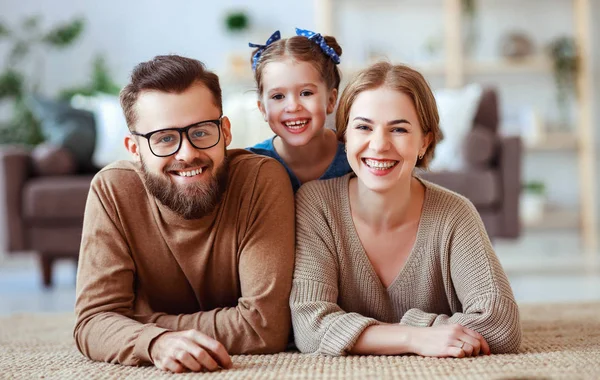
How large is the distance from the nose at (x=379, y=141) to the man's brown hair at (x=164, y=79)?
1.22ft

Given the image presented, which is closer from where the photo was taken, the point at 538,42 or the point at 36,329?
the point at 36,329

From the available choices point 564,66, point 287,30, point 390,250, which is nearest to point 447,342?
point 390,250

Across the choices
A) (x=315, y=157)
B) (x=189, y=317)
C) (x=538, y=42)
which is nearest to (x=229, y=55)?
(x=538, y=42)

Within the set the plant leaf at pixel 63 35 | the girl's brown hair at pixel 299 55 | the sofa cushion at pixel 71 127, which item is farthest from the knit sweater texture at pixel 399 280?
the plant leaf at pixel 63 35

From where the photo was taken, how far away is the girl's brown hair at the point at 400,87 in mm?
1801

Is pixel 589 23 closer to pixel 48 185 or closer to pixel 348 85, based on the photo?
pixel 48 185

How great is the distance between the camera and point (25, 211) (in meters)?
3.90

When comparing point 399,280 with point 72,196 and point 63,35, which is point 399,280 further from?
point 63,35

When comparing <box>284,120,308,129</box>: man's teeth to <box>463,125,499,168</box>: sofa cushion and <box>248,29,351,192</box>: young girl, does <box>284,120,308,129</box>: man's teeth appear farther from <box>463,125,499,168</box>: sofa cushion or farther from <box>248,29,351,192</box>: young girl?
<box>463,125,499,168</box>: sofa cushion

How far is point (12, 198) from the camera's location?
3906mm

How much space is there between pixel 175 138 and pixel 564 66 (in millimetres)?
4728

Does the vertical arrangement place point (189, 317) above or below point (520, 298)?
above

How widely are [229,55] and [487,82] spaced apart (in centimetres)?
202

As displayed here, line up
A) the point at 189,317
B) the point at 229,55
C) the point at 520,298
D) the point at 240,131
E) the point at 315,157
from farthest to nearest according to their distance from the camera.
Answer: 1. the point at 229,55
2. the point at 240,131
3. the point at 520,298
4. the point at 315,157
5. the point at 189,317
